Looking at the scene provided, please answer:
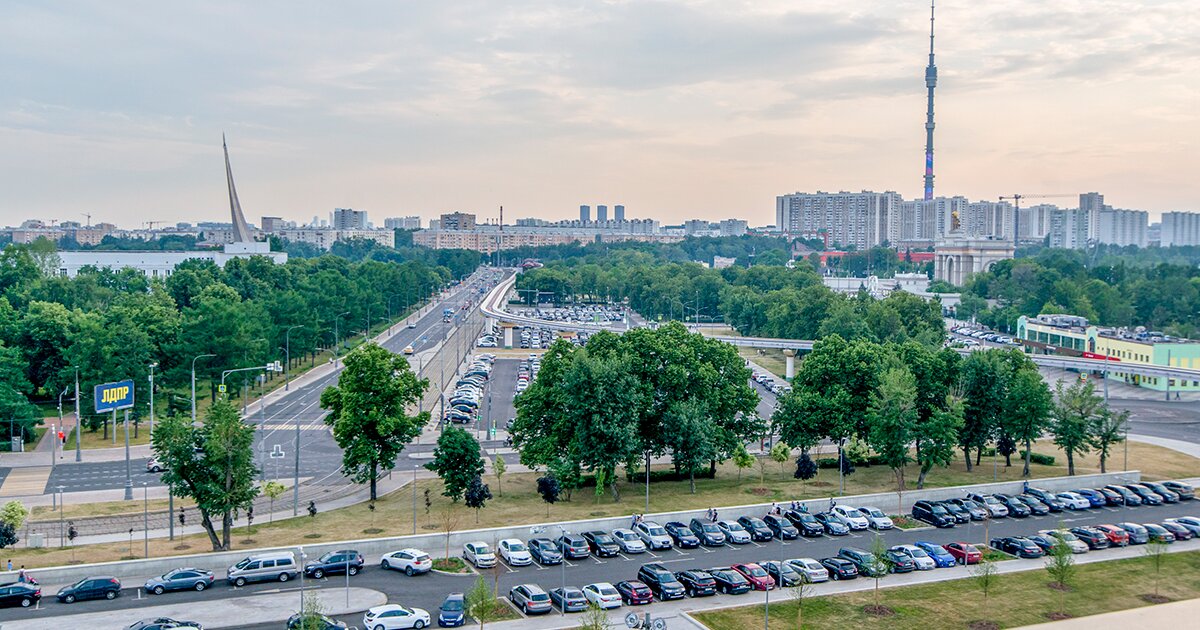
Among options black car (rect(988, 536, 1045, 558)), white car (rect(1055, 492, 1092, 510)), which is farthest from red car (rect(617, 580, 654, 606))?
white car (rect(1055, 492, 1092, 510))

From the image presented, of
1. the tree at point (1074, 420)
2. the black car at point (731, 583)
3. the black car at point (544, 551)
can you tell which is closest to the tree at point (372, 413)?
the black car at point (544, 551)

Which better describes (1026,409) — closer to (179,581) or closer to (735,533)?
(735,533)

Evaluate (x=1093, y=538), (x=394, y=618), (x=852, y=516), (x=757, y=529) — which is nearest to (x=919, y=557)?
(x=852, y=516)

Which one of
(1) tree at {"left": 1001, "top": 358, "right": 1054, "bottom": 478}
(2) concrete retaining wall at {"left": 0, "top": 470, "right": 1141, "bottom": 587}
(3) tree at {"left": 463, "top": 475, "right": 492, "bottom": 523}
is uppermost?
(1) tree at {"left": 1001, "top": 358, "right": 1054, "bottom": 478}

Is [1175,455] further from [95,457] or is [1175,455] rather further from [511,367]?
[95,457]

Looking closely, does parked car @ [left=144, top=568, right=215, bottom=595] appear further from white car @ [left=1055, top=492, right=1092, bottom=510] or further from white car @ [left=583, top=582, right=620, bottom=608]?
white car @ [left=1055, top=492, right=1092, bottom=510]
